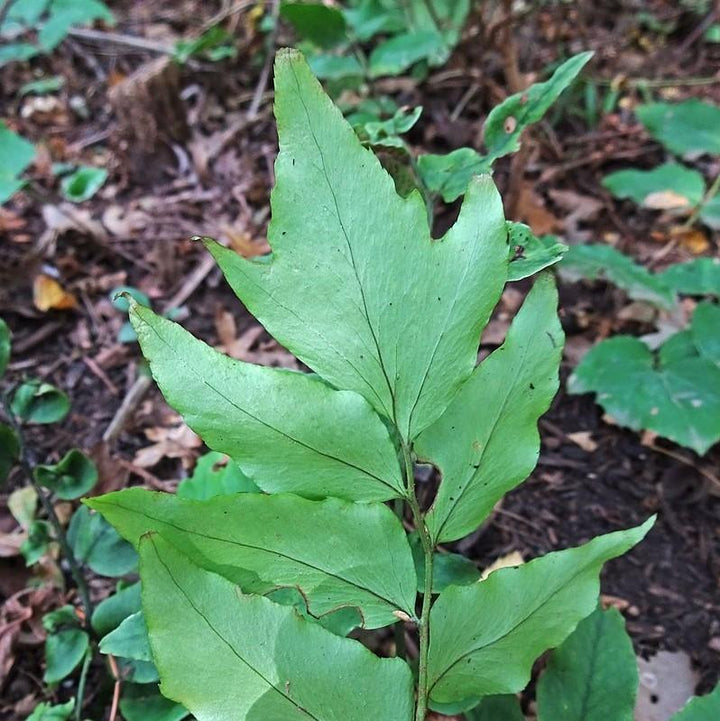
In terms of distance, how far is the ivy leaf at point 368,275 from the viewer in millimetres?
613

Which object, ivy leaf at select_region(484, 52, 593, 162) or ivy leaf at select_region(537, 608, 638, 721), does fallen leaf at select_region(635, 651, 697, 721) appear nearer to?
ivy leaf at select_region(537, 608, 638, 721)

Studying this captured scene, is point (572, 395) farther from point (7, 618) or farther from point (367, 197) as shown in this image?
point (7, 618)

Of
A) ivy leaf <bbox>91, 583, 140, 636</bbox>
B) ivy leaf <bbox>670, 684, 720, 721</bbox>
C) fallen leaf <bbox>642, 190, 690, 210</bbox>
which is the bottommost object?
fallen leaf <bbox>642, 190, 690, 210</bbox>

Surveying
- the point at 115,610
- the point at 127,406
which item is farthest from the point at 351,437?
the point at 127,406

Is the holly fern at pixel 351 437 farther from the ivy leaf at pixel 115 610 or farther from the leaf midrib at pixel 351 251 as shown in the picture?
the ivy leaf at pixel 115 610

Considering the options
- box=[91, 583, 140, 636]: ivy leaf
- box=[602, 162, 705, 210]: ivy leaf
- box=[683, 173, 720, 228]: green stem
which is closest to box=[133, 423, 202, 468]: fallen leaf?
box=[91, 583, 140, 636]: ivy leaf

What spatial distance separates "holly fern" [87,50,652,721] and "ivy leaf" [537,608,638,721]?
0.18 meters

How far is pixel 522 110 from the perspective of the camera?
3.11 ft

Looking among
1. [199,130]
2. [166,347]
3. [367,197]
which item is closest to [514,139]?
[367,197]

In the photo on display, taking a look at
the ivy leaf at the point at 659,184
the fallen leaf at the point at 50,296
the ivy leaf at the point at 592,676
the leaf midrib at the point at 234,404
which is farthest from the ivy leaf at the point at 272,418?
the ivy leaf at the point at 659,184

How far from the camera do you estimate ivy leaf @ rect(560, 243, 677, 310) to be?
4.75 ft

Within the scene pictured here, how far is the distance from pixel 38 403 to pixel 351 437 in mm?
598

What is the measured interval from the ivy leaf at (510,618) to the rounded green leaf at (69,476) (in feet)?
1.88

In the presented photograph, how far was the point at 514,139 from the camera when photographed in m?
0.93
